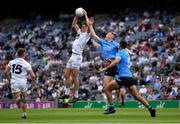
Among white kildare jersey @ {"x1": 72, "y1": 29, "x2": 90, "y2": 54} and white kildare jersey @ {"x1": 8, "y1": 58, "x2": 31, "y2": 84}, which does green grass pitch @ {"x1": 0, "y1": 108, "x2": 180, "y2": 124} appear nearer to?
white kildare jersey @ {"x1": 8, "y1": 58, "x2": 31, "y2": 84}

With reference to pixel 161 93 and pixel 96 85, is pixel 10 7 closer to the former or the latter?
pixel 96 85

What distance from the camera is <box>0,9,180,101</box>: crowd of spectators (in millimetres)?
37156

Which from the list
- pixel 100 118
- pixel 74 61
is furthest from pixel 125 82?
pixel 74 61

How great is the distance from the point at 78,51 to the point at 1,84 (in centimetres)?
1721

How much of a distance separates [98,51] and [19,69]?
2095cm

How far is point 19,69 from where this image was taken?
22812 mm

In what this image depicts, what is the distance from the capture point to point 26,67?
22719mm

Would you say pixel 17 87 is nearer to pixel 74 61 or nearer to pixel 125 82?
pixel 74 61

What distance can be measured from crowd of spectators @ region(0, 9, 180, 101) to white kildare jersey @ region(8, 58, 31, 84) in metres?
14.1

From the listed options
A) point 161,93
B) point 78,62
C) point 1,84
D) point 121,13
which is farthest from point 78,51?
point 121,13

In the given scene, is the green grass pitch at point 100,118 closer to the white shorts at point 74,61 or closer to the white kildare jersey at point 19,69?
the white kildare jersey at point 19,69

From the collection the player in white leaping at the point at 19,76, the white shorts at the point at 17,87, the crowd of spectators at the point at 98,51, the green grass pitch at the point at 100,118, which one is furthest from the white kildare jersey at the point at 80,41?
the crowd of spectators at the point at 98,51

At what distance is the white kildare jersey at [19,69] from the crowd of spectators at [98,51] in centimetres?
1408

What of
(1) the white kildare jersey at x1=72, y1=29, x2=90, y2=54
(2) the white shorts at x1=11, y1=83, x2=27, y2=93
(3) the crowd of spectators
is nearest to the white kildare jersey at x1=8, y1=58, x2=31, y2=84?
(2) the white shorts at x1=11, y1=83, x2=27, y2=93
